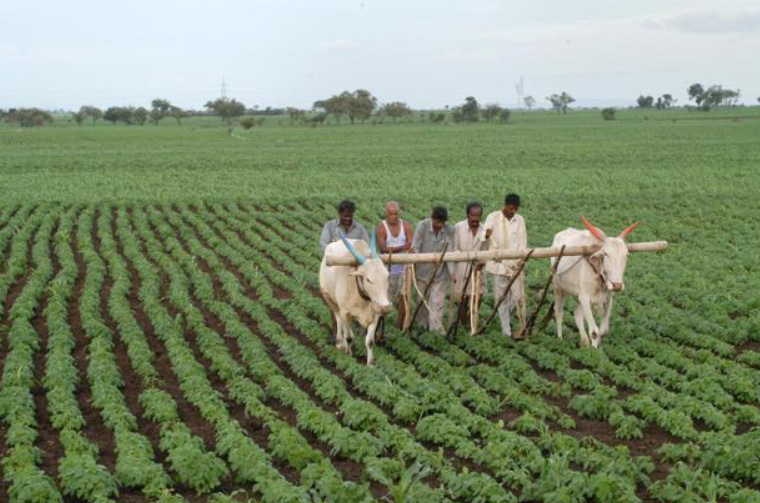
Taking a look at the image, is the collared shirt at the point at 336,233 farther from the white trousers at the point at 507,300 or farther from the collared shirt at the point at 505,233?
the white trousers at the point at 507,300

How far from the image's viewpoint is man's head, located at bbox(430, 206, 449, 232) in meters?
11.6

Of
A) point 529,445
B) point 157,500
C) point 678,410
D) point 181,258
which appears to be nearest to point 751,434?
point 678,410

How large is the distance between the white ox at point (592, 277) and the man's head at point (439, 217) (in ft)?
5.11

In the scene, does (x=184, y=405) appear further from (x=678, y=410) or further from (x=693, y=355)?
(x=693, y=355)

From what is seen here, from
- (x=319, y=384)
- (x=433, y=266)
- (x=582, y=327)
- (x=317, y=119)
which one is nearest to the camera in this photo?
(x=319, y=384)

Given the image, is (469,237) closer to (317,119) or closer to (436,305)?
(436,305)

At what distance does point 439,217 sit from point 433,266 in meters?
0.67

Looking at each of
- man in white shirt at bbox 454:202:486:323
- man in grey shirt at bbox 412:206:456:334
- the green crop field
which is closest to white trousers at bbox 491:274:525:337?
the green crop field

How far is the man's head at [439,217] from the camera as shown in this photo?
11648mm

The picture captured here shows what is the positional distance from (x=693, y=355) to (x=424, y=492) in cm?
532

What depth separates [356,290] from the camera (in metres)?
11.1

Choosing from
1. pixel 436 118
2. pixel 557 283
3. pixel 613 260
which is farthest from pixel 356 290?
pixel 436 118

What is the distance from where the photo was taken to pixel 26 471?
23.8 ft

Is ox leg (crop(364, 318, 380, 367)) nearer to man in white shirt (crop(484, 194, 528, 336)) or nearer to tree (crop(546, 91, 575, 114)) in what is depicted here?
man in white shirt (crop(484, 194, 528, 336))
